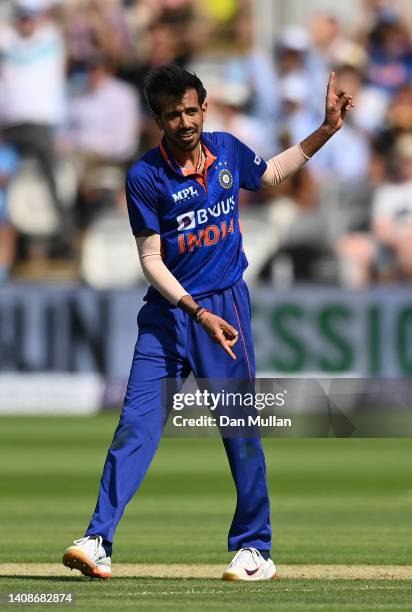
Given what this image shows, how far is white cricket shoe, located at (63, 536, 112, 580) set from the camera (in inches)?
244

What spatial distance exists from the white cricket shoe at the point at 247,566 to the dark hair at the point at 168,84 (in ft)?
6.06

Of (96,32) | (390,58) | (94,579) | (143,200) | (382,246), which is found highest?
(96,32)

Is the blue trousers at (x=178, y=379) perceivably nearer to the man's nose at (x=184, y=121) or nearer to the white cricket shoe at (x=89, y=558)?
the white cricket shoe at (x=89, y=558)

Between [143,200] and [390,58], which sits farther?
[390,58]

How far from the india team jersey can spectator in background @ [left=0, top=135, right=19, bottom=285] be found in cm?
1089

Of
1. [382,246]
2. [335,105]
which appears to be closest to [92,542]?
[335,105]

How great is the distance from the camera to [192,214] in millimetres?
6406

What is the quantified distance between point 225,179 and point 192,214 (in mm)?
221

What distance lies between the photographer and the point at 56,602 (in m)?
5.66

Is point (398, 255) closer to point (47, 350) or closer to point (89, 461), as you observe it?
point (47, 350)

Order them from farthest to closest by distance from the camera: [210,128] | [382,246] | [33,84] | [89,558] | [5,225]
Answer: [210,128], [33,84], [5,225], [382,246], [89,558]

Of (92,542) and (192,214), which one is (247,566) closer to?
(92,542)

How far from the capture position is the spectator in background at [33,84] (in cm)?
1781

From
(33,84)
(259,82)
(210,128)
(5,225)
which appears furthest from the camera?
(259,82)
